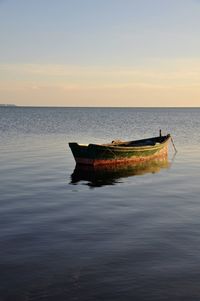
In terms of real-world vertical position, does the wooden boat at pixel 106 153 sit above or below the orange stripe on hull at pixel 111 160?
above

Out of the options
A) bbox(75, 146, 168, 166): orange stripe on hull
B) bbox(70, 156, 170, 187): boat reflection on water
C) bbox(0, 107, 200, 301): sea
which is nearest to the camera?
bbox(0, 107, 200, 301): sea

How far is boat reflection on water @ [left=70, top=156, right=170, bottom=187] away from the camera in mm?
22884

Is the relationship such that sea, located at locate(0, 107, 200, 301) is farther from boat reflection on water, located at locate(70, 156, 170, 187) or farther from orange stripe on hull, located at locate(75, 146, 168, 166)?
orange stripe on hull, located at locate(75, 146, 168, 166)

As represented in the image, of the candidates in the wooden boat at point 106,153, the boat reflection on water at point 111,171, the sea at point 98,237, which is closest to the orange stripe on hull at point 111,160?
the wooden boat at point 106,153

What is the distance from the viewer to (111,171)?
26531 millimetres

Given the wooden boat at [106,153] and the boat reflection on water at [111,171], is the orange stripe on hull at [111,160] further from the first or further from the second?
the boat reflection on water at [111,171]

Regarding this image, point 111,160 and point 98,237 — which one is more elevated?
point 111,160

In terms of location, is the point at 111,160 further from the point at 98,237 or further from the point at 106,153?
the point at 98,237

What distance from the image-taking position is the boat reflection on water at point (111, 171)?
22.9 m

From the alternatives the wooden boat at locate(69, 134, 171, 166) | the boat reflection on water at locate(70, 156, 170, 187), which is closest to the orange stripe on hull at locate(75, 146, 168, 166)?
the wooden boat at locate(69, 134, 171, 166)

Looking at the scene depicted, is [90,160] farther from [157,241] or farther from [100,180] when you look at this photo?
[157,241]

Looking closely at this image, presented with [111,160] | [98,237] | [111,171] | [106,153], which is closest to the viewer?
[98,237]

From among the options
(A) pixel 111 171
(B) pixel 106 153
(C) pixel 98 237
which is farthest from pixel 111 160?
(C) pixel 98 237

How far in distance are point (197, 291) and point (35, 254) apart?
4.50 meters
